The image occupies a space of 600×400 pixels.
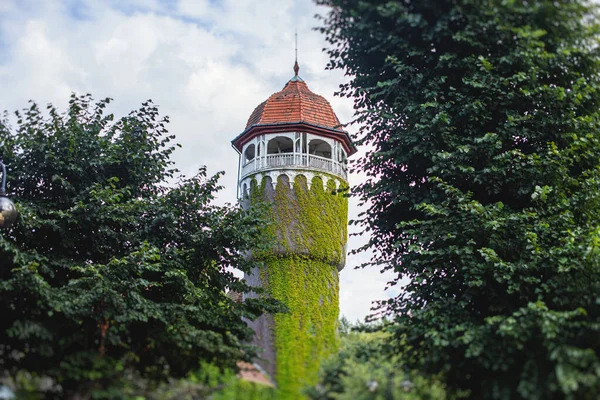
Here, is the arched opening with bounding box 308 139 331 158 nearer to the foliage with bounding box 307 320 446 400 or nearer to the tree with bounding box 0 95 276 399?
the tree with bounding box 0 95 276 399

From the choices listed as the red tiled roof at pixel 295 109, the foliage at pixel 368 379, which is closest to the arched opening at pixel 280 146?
the red tiled roof at pixel 295 109

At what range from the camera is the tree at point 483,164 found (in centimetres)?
831

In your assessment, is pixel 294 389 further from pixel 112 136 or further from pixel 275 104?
pixel 275 104

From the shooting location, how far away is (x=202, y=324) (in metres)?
10.5

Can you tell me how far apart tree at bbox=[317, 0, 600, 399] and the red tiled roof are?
10.6m

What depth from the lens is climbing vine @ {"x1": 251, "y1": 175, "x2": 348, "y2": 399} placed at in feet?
63.6

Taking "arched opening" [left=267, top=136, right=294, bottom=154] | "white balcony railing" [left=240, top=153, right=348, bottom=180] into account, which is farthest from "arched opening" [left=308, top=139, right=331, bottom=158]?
"white balcony railing" [left=240, top=153, right=348, bottom=180]

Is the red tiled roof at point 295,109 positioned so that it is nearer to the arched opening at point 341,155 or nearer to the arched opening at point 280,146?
the arched opening at point 341,155

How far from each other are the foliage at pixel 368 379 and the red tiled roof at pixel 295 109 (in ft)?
48.2

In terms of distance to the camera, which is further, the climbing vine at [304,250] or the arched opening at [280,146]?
the arched opening at [280,146]

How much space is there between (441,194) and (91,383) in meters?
7.22

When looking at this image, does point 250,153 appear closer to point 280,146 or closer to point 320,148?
point 280,146

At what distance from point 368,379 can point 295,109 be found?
56.3 ft

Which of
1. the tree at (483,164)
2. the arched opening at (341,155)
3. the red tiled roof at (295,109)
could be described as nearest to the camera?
the tree at (483,164)
